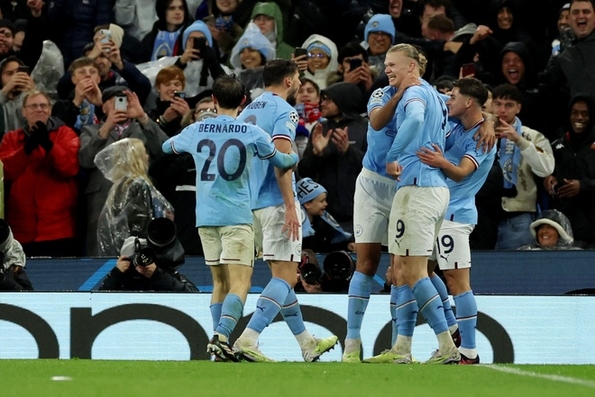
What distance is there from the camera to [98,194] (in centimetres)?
1387

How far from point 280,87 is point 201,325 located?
271 centimetres

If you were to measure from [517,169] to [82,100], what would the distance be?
4.86 metres

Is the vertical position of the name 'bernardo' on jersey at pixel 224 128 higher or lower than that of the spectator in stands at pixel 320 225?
higher

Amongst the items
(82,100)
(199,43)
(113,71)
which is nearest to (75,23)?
(113,71)

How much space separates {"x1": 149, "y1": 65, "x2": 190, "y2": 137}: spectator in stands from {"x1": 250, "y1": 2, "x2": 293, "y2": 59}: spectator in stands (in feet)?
5.65

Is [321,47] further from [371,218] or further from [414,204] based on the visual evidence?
[414,204]

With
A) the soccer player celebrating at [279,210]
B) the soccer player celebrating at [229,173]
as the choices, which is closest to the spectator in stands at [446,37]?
the soccer player celebrating at [279,210]

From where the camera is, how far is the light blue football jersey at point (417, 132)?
967 cm

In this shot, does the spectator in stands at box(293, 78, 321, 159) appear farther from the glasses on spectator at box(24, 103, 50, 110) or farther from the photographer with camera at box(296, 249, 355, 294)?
the glasses on spectator at box(24, 103, 50, 110)

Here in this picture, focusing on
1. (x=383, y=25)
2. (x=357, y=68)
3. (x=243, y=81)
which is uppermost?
(x=383, y=25)

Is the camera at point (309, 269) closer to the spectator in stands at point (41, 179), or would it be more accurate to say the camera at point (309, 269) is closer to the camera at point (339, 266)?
the camera at point (339, 266)

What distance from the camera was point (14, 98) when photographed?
14.9m

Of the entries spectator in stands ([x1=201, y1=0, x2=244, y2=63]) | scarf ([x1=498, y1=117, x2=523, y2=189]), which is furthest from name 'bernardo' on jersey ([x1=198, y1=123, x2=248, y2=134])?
spectator in stands ([x1=201, y1=0, x2=244, y2=63])

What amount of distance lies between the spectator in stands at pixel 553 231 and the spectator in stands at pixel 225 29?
534 cm
